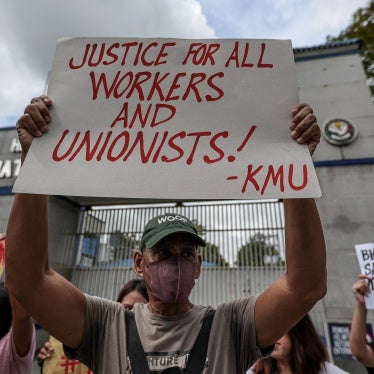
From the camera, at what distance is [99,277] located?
8.10 meters

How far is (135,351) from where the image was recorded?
1089 mm

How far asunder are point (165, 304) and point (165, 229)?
0.29 metres

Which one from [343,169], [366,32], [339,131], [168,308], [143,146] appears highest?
[366,32]

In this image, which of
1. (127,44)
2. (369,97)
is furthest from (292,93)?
(369,97)

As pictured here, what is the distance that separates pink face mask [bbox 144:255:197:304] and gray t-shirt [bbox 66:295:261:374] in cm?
7

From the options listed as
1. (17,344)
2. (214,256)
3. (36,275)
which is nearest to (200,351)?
(36,275)

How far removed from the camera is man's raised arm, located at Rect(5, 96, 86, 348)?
1.06 meters

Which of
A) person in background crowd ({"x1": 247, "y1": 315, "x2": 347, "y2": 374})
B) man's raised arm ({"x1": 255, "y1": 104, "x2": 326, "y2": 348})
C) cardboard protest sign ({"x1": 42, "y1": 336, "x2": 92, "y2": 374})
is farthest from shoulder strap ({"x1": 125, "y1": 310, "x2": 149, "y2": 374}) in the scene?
cardboard protest sign ({"x1": 42, "y1": 336, "x2": 92, "y2": 374})

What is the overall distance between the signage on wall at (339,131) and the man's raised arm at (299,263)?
644 cm

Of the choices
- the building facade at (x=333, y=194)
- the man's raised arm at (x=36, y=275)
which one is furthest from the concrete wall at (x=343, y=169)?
the man's raised arm at (x=36, y=275)

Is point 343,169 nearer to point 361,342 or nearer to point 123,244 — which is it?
point 361,342

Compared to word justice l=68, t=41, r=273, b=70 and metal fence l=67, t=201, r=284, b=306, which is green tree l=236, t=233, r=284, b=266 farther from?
word justice l=68, t=41, r=273, b=70

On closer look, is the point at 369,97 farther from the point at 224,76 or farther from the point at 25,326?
the point at 25,326

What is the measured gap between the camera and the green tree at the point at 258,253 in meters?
7.26
